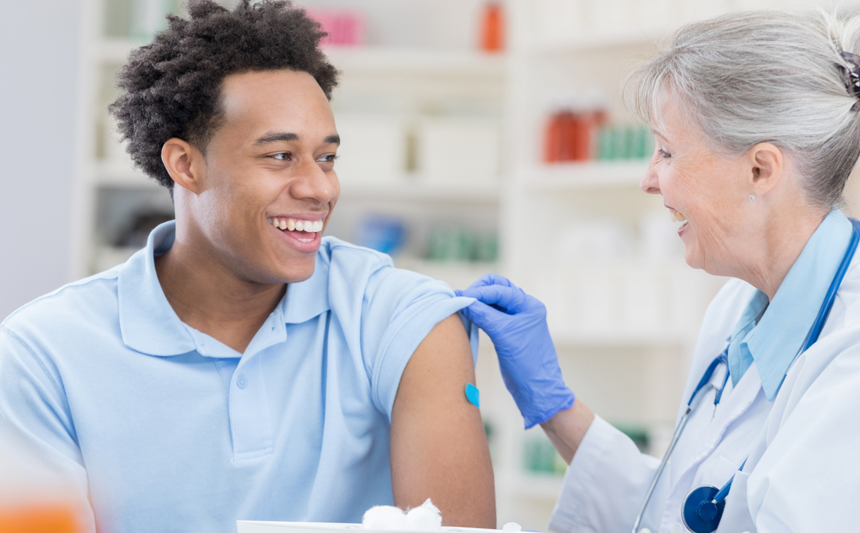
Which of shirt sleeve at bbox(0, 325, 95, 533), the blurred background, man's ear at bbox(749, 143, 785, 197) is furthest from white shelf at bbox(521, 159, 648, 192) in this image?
shirt sleeve at bbox(0, 325, 95, 533)

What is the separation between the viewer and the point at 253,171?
1163mm

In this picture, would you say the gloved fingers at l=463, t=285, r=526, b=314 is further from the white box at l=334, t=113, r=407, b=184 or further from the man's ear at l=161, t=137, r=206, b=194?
the white box at l=334, t=113, r=407, b=184

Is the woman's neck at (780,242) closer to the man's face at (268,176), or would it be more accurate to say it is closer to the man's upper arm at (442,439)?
the man's upper arm at (442,439)

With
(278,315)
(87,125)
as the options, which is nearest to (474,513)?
(278,315)

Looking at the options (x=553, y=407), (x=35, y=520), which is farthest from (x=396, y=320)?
(x=35, y=520)

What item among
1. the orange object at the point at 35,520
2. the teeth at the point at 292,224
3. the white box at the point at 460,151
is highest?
the white box at the point at 460,151

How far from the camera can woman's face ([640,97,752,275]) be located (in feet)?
3.56

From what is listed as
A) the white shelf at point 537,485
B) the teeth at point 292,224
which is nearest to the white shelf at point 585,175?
the white shelf at point 537,485

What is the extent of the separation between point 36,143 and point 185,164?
6.14ft

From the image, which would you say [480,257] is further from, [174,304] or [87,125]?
[174,304]

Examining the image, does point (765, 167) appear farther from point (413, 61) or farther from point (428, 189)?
point (413, 61)

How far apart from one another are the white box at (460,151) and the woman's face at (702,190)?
5.98 ft

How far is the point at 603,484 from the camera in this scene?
4.48 feet

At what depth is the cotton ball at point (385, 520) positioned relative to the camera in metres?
0.68
